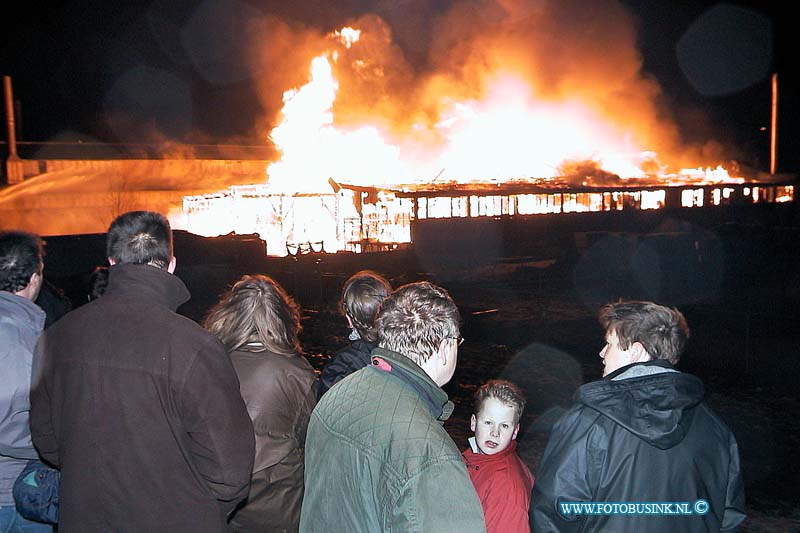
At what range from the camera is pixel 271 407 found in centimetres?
308

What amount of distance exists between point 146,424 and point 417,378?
1.04 meters

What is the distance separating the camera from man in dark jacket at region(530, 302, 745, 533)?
2424 millimetres

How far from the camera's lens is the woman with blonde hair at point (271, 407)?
10.1 feet

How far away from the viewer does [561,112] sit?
46.8 metres

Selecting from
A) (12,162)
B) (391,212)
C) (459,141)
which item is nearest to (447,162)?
(459,141)

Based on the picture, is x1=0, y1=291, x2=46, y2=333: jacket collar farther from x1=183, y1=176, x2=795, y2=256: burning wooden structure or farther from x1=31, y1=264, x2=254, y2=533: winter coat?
x1=183, y1=176, x2=795, y2=256: burning wooden structure

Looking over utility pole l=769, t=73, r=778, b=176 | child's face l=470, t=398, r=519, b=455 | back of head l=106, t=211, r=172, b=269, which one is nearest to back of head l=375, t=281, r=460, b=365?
back of head l=106, t=211, r=172, b=269

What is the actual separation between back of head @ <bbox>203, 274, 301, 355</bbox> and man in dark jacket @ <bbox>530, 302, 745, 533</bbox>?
139cm

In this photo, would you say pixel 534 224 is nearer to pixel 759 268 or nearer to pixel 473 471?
pixel 759 268

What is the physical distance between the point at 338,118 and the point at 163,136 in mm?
12146

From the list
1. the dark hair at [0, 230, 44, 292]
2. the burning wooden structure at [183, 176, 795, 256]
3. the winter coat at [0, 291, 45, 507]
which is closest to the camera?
the winter coat at [0, 291, 45, 507]

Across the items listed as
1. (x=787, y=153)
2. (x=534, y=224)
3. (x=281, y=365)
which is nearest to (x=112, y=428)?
(x=281, y=365)

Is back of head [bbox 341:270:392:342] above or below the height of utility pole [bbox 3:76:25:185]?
below

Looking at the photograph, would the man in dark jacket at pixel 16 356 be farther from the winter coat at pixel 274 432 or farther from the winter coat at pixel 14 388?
the winter coat at pixel 274 432
